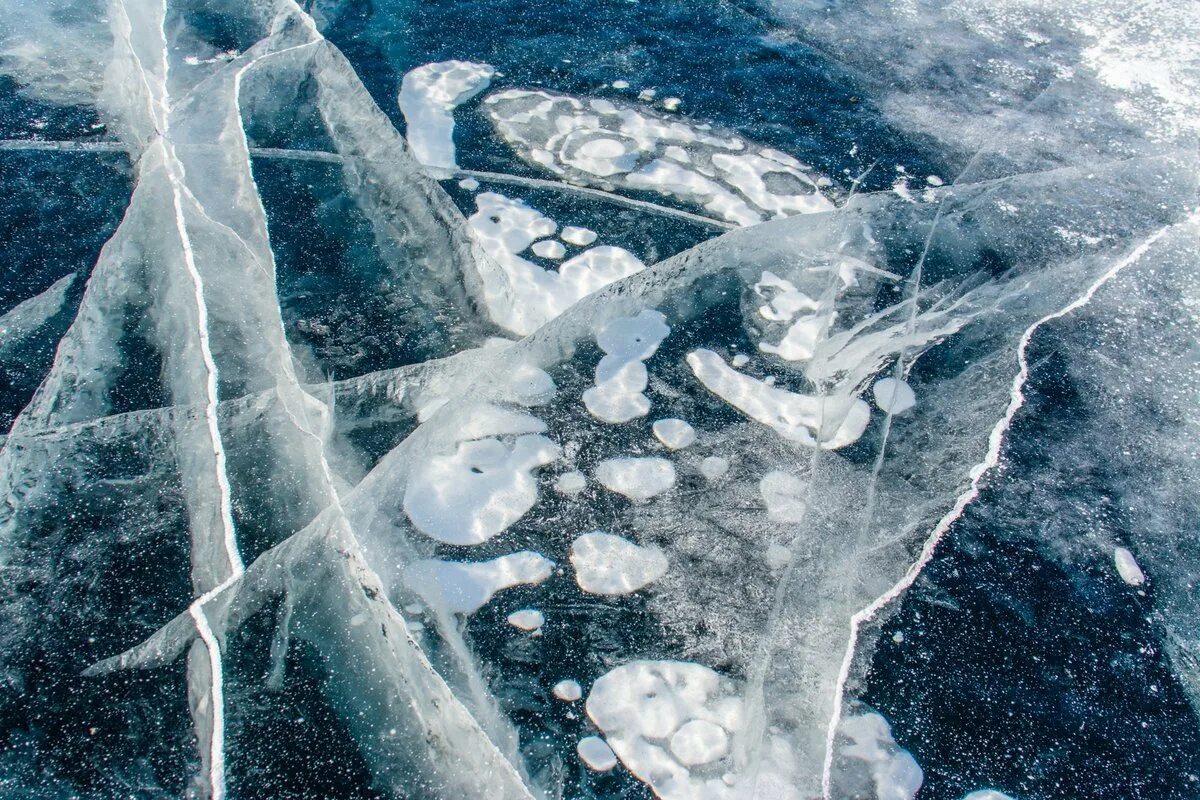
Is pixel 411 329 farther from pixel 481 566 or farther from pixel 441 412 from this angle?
pixel 481 566

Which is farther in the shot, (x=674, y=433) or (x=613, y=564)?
(x=674, y=433)

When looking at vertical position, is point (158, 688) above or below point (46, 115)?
below

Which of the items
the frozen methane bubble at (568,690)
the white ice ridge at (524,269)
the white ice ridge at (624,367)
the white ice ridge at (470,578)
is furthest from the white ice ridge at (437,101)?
the frozen methane bubble at (568,690)

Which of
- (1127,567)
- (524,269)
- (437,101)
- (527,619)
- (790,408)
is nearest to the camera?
(527,619)

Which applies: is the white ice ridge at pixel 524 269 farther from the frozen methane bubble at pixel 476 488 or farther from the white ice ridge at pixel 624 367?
the frozen methane bubble at pixel 476 488

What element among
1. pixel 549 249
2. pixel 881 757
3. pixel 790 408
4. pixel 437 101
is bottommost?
pixel 881 757

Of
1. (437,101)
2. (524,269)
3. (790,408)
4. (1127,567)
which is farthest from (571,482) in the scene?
(437,101)

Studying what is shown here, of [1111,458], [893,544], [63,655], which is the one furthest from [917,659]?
[63,655]

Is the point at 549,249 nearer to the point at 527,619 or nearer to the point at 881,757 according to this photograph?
the point at 527,619
